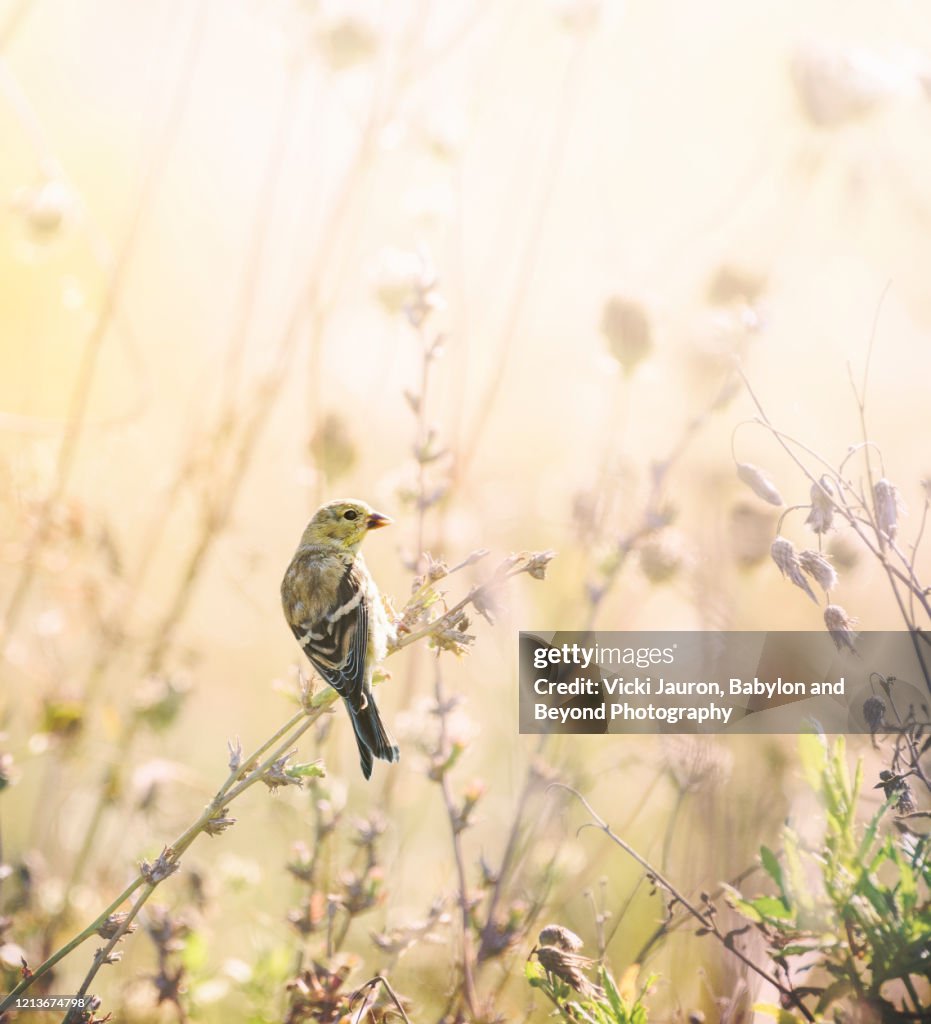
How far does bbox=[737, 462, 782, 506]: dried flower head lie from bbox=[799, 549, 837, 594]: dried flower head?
0.06 m

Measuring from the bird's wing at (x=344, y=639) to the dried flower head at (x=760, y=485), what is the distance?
0.56 m

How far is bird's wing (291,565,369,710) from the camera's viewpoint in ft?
4.03

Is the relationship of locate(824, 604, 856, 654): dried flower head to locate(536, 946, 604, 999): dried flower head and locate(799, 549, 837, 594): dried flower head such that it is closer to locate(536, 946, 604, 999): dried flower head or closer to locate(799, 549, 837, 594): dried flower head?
locate(799, 549, 837, 594): dried flower head

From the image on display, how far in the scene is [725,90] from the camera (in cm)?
284

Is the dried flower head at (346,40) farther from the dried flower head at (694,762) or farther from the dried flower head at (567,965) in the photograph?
the dried flower head at (567,965)

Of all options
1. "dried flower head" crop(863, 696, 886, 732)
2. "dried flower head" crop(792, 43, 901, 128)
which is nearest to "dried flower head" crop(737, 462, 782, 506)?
"dried flower head" crop(863, 696, 886, 732)

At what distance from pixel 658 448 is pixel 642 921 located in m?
1.57

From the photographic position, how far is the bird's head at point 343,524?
1433mm

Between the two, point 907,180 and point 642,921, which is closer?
point 642,921

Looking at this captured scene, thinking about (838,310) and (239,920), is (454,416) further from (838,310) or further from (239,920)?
(838,310)

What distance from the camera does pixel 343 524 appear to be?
4.81ft

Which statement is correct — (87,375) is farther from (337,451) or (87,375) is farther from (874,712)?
(874,712)

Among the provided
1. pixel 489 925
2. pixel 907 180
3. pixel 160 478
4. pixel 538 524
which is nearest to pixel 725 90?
pixel 907 180

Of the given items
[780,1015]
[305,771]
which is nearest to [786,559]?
[780,1015]
